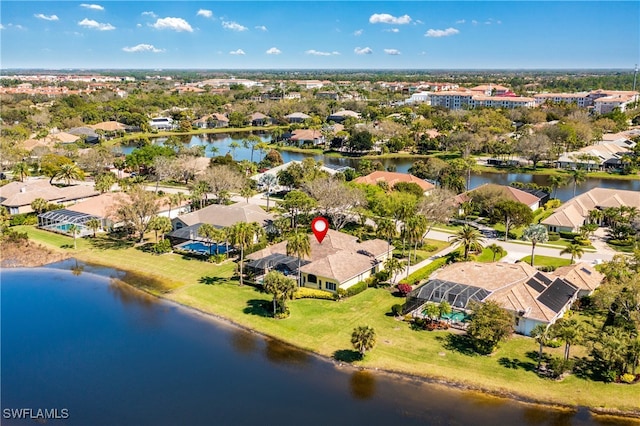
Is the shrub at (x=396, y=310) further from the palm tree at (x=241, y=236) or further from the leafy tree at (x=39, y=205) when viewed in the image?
the leafy tree at (x=39, y=205)

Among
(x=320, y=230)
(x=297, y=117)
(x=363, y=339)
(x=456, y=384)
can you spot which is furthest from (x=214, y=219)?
(x=297, y=117)

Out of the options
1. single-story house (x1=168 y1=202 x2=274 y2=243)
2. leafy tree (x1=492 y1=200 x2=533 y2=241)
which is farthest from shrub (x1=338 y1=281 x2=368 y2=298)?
leafy tree (x1=492 y1=200 x2=533 y2=241)

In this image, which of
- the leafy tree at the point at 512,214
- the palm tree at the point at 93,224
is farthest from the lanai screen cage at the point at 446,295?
the palm tree at the point at 93,224

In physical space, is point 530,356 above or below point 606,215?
below

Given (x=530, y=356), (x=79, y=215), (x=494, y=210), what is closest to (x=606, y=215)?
(x=494, y=210)

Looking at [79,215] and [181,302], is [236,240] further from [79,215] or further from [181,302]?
[79,215]

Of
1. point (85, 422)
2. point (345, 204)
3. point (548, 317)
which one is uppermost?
point (345, 204)

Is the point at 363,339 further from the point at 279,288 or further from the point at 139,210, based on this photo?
the point at 139,210
